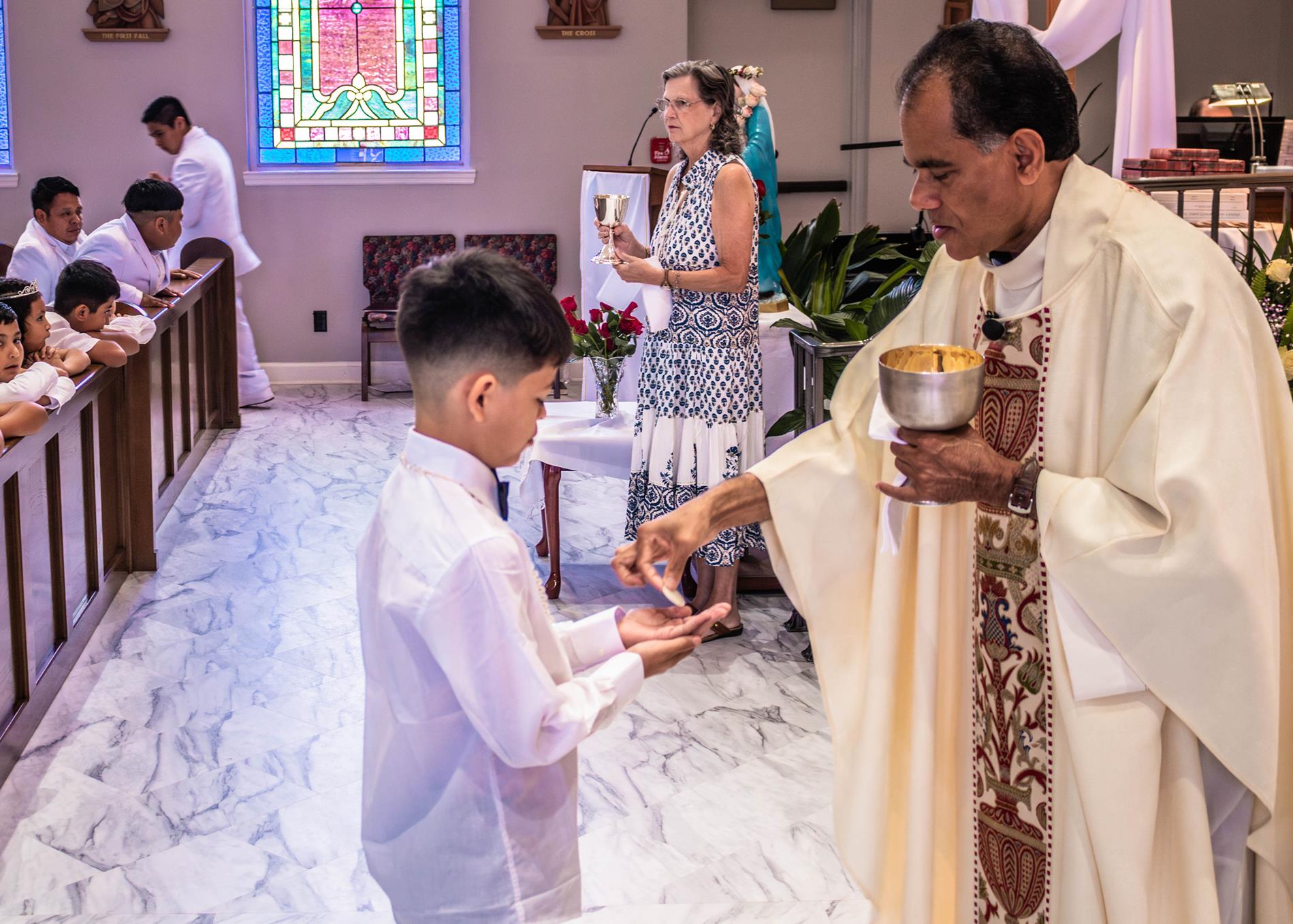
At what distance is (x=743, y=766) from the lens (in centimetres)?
378

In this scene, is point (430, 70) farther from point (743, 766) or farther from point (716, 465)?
point (743, 766)

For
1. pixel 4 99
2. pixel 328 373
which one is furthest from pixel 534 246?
pixel 4 99

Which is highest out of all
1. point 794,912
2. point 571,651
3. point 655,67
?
point 655,67

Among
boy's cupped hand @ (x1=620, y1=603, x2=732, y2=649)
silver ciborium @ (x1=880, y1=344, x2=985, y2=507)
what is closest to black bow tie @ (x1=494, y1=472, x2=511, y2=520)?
boy's cupped hand @ (x1=620, y1=603, x2=732, y2=649)

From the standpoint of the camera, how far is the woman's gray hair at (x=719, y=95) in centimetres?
438

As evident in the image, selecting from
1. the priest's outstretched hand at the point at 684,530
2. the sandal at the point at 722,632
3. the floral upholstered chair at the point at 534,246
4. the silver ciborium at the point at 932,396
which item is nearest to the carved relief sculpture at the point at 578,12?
the floral upholstered chair at the point at 534,246

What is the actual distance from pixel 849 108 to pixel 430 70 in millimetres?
3194

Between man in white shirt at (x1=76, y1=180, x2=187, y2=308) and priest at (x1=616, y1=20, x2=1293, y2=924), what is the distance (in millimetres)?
5113

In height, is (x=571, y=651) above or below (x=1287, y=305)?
below

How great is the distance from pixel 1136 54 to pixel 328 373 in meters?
5.87

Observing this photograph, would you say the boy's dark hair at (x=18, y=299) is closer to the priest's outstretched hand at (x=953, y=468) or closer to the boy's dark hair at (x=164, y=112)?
the priest's outstretched hand at (x=953, y=468)

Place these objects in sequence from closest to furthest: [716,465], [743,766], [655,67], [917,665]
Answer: [917,665]
[743,766]
[716,465]
[655,67]

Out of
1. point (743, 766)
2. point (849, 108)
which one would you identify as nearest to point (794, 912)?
point (743, 766)

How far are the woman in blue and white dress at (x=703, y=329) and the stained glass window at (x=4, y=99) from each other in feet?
21.4
